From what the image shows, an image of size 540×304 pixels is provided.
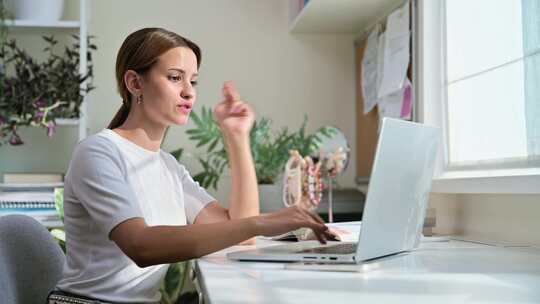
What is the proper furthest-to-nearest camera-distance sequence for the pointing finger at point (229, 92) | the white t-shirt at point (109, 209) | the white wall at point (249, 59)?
1. the white wall at point (249, 59)
2. the pointing finger at point (229, 92)
3. the white t-shirt at point (109, 209)

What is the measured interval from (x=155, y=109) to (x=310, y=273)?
0.52 metres

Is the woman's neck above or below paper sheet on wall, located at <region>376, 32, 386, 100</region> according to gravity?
below

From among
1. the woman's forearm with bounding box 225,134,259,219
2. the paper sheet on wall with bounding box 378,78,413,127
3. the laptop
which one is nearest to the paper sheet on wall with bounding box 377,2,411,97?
the paper sheet on wall with bounding box 378,78,413,127

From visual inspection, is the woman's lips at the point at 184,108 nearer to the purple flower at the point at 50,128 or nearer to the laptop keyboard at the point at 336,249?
the laptop keyboard at the point at 336,249

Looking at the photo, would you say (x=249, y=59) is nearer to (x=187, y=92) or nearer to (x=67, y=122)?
(x=67, y=122)

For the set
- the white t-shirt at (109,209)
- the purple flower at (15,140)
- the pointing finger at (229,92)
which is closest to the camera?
the white t-shirt at (109,209)

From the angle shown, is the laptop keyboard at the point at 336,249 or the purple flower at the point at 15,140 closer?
the laptop keyboard at the point at 336,249

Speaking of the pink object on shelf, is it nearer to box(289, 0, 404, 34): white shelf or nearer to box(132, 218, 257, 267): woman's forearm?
box(289, 0, 404, 34): white shelf

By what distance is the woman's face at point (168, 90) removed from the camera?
1535 millimetres

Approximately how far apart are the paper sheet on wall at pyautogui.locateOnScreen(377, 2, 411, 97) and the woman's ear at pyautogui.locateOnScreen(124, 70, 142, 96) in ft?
3.99

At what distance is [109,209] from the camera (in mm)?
1312

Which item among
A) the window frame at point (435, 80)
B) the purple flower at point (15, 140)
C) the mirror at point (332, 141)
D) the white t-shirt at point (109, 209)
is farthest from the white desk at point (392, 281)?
the purple flower at point (15, 140)

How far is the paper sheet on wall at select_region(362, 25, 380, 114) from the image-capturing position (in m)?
2.95

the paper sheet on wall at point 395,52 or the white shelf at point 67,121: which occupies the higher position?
the paper sheet on wall at point 395,52
